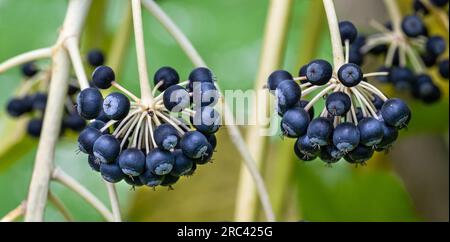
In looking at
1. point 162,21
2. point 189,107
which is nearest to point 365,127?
point 189,107

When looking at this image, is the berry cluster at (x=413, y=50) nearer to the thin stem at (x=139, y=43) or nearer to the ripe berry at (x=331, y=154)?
the ripe berry at (x=331, y=154)

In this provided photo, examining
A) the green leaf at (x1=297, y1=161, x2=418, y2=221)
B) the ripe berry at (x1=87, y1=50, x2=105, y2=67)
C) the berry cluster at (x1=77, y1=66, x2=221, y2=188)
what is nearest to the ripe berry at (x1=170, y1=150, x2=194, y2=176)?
the berry cluster at (x1=77, y1=66, x2=221, y2=188)

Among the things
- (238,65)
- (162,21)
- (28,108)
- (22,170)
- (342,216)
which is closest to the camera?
(162,21)

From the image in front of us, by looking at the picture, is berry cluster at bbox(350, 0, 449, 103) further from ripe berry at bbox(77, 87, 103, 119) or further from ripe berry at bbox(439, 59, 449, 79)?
ripe berry at bbox(77, 87, 103, 119)

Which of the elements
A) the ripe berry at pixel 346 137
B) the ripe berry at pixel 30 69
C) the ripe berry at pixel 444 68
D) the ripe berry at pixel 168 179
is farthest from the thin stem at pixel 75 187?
the ripe berry at pixel 444 68

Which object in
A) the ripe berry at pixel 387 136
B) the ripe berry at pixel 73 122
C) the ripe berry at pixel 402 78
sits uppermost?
the ripe berry at pixel 402 78

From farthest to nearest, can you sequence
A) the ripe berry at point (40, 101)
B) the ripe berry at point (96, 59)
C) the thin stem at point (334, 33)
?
1. the ripe berry at point (40, 101)
2. the ripe berry at point (96, 59)
3. the thin stem at point (334, 33)
